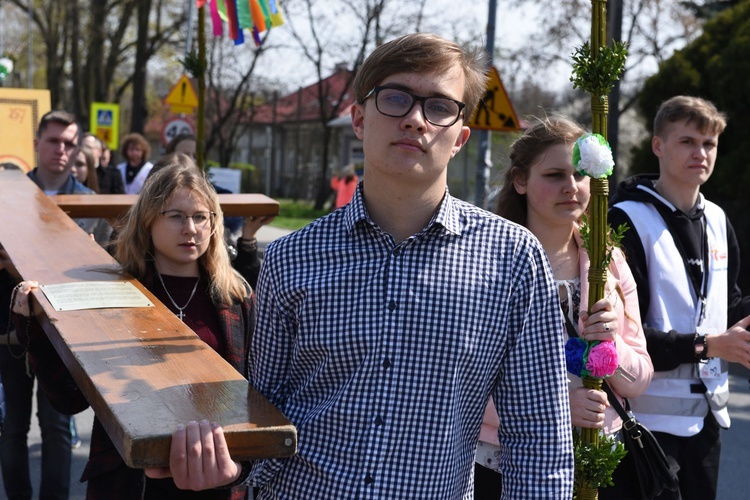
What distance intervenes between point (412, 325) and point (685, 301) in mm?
2074

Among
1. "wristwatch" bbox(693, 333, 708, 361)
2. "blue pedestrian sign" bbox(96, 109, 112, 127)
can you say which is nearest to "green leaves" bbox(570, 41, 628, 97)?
"wristwatch" bbox(693, 333, 708, 361)

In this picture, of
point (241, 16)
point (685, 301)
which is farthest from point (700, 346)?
point (241, 16)

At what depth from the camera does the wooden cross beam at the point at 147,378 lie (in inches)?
73.8

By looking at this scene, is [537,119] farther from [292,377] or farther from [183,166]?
[292,377]

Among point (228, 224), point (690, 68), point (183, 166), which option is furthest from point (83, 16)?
point (183, 166)

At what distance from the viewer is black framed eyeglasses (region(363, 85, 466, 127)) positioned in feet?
7.39

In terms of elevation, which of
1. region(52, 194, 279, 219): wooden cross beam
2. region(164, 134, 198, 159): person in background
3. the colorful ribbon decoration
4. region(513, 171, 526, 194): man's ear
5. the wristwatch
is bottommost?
the wristwatch

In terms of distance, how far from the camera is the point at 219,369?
2.27 metres

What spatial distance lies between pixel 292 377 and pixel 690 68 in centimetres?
1338

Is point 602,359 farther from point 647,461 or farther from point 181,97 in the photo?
point 181,97

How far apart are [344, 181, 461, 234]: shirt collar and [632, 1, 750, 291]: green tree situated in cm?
1166

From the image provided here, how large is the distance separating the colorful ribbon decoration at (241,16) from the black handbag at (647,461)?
3589mm

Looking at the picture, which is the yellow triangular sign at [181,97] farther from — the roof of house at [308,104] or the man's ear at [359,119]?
the roof of house at [308,104]

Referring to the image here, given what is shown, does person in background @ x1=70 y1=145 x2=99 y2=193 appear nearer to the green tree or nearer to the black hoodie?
the black hoodie
